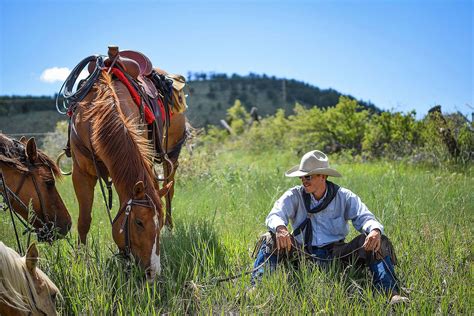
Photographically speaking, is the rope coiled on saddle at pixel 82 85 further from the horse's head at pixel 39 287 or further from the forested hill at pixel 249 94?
the forested hill at pixel 249 94

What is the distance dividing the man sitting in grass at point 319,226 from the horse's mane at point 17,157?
7.30 feet

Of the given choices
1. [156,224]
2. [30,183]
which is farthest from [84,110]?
[156,224]

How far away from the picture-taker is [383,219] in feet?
17.2

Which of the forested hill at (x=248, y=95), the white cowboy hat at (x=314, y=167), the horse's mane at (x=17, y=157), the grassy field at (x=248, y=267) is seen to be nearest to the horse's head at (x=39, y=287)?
the grassy field at (x=248, y=267)

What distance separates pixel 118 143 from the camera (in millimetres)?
3885

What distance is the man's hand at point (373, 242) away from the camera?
3.75 meters

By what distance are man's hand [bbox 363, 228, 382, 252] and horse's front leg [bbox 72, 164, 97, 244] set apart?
2.74 meters

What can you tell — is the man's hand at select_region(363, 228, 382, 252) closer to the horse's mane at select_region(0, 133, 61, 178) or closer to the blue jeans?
the blue jeans

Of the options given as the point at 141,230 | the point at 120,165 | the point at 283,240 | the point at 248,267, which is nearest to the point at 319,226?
the point at 283,240

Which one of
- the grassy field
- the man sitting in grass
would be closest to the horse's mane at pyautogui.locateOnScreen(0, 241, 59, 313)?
the grassy field

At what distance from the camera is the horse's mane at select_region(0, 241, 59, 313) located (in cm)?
231

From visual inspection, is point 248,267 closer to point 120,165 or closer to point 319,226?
point 319,226

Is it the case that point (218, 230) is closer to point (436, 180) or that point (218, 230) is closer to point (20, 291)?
point (20, 291)

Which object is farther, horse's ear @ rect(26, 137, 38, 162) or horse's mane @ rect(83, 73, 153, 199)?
horse's ear @ rect(26, 137, 38, 162)
